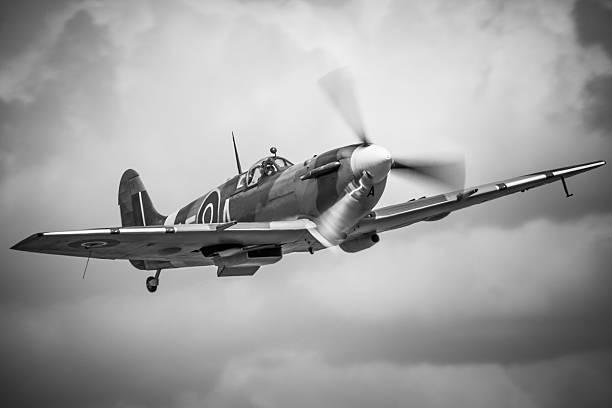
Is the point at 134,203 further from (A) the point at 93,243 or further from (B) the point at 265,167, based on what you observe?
(A) the point at 93,243

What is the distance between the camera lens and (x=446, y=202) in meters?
19.9

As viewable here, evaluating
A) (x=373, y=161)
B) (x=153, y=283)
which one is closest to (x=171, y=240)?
(x=373, y=161)

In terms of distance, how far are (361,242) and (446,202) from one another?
252 centimetres

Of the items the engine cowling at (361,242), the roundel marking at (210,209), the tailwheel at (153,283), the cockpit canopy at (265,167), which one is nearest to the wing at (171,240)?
the engine cowling at (361,242)

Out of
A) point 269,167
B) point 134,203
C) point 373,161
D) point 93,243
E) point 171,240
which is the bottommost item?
point 171,240

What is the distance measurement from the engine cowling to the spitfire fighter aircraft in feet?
0.09

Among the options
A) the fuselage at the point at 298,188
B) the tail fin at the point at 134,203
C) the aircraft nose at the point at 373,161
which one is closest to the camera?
the aircraft nose at the point at 373,161

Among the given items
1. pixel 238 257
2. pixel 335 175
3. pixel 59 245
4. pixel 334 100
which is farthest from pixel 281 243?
pixel 59 245

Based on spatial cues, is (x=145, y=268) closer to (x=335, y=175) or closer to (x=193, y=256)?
(x=193, y=256)

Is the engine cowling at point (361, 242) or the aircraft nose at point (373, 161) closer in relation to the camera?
the aircraft nose at point (373, 161)

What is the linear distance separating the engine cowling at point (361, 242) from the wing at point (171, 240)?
4.02ft

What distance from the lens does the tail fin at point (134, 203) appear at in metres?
26.3

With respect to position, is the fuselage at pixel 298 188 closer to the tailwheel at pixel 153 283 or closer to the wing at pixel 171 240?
the wing at pixel 171 240

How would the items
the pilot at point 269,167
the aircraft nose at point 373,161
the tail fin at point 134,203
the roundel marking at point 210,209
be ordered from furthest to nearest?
the tail fin at point 134,203, the roundel marking at point 210,209, the pilot at point 269,167, the aircraft nose at point 373,161
